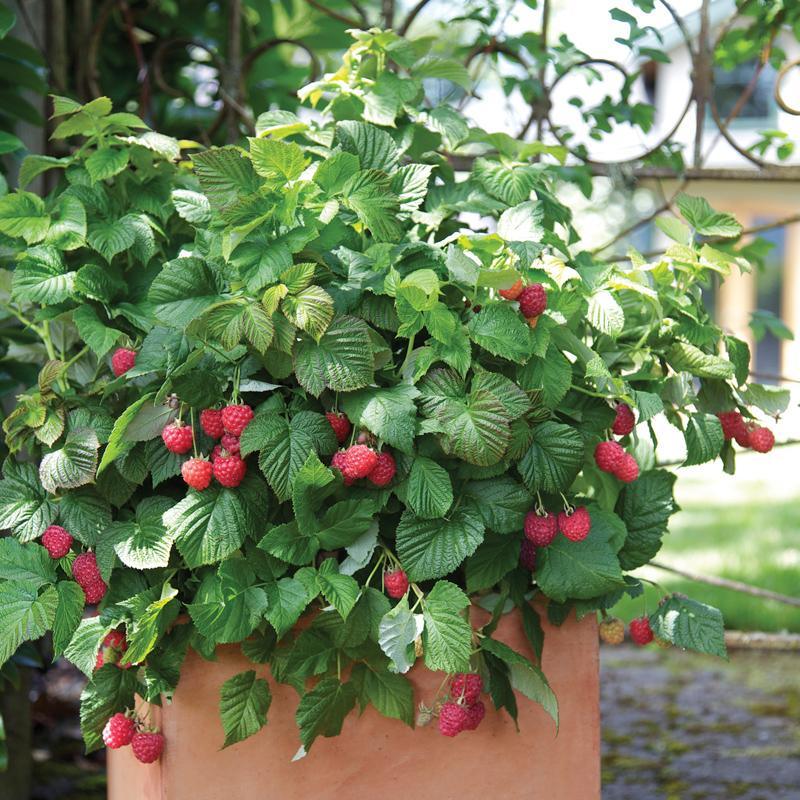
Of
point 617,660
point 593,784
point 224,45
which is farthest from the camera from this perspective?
point 617,660

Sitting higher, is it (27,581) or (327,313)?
(327,313)

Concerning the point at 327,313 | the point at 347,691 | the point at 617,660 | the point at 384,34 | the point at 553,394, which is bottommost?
the point at 617,660

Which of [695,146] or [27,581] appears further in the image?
[695,146]

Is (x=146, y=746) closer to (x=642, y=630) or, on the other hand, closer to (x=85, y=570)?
(x=85, y=570)

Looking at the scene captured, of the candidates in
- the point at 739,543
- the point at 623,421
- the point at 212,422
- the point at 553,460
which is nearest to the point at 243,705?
the point at 212,422

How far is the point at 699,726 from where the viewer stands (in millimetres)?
2078

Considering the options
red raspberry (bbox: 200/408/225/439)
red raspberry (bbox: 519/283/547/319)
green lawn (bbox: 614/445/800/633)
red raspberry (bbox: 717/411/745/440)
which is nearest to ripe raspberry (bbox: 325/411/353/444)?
red raspberry (bbox: 200/408/225/439)

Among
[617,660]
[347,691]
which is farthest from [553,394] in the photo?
[617,660]

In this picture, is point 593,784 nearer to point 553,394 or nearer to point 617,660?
point 553,394

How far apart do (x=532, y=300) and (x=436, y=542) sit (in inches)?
10.0

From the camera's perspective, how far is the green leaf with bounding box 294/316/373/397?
3.09 feet

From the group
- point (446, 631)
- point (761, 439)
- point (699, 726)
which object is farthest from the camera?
point (699, 726)

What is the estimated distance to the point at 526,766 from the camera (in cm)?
112

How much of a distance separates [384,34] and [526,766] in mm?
846
